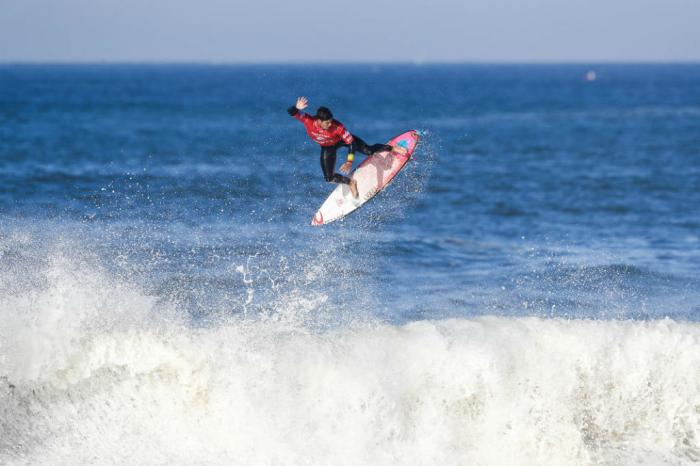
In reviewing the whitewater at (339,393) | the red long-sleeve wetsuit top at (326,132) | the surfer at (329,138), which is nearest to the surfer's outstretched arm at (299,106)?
the surfer at (329,138)

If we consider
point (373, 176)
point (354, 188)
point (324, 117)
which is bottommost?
point (354, 188)

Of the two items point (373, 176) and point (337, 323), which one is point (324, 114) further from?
point (337, 323)

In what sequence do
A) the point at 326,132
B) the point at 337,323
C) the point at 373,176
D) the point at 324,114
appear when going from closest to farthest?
the point at 337,323
the point at 324,114
the point at 326,132
the point at 373,176

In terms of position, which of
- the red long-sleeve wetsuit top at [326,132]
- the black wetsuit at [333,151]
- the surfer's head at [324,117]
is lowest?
the black wetsuit at [333,151]

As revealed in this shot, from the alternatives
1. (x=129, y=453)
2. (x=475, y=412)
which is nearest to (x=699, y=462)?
(x=475, y=412)

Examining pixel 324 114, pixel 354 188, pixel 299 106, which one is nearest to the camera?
pixel 299 106

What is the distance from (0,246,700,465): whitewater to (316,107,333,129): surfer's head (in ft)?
11.6

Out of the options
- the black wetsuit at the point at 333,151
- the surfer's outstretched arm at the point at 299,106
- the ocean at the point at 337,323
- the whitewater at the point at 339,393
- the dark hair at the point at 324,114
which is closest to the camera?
the whitewater at the point at 339,393

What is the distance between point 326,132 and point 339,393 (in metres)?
4.84

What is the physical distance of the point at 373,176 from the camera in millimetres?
14914

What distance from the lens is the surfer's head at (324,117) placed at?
13.1 meters

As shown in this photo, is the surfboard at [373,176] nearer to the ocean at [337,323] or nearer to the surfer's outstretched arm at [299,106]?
the ocean at [337,323]

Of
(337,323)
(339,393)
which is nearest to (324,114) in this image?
(337,323)

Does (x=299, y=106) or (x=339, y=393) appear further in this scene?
(x=299, y=106)
